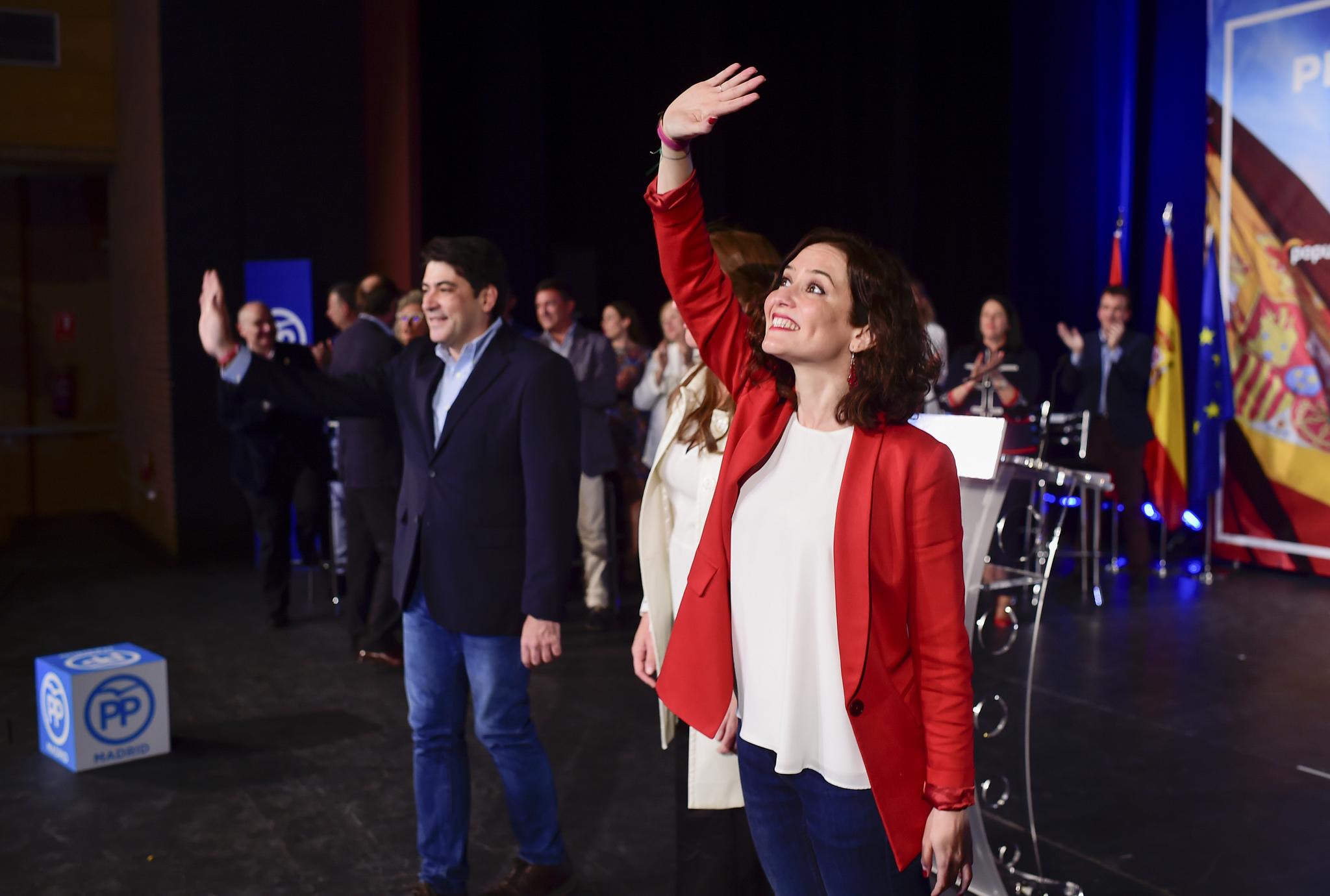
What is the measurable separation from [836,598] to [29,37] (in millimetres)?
9172

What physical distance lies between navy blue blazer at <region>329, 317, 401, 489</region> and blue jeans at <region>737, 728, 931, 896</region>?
3.42 meters

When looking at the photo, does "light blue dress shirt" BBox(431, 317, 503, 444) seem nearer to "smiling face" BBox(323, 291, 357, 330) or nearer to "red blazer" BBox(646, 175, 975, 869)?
"red blazer" BBox(646, 175, 975, 869)

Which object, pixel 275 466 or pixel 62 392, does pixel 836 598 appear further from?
pixel 62 392

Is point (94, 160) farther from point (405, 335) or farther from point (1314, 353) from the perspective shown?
point (1314, 353)

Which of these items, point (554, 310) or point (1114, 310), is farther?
point (1114, 310)

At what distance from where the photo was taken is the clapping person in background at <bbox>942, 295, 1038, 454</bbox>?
6.00 m

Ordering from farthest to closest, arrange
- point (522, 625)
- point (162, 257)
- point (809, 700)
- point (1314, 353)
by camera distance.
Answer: point (162, 257)
point (1314, 353)
point (522, 625)
point (809, 700)

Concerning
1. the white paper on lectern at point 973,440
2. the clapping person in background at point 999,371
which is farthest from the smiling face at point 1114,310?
the white paper on lectern at point 973,440

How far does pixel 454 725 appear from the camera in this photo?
8.87ft

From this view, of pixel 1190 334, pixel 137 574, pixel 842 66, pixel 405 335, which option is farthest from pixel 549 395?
pixel 842 66

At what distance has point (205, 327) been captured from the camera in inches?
93.7

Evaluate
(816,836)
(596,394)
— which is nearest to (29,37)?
(596,394)

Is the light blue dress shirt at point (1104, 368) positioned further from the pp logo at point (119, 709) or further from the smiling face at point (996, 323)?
the pp logo at point (119, 709)

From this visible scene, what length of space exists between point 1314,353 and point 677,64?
4667 mm
